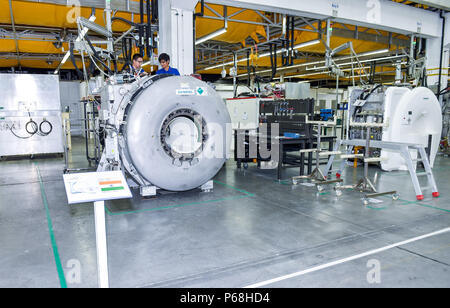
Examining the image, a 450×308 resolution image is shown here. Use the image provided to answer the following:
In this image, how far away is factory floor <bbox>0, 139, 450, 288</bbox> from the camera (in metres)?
2.38

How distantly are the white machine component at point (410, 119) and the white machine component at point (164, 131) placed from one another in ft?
12.2

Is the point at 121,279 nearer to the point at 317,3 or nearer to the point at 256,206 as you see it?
the point at 256,206

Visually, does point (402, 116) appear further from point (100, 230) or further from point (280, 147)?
point (100, 230)

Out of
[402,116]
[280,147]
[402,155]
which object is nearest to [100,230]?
[280,147]

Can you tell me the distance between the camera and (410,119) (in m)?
6.42

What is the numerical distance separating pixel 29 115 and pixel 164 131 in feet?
18.7

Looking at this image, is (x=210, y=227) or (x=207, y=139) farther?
(x=207, y=139)

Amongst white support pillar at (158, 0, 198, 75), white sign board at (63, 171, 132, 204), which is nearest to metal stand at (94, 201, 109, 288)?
white sign board at (63, 171, 132, 204)

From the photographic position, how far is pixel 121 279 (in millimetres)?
2332

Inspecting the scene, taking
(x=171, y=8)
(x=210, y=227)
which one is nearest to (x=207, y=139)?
(x=210, y=227)

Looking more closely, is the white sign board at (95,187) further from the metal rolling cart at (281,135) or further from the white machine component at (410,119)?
the white machine component at (410,119)

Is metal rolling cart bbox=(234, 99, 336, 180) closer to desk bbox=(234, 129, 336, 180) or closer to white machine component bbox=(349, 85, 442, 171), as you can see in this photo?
desk bbox=(234, 129, 336, 180)

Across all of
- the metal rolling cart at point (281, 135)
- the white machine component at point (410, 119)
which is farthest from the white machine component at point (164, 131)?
the white machine component at point (410, 119)

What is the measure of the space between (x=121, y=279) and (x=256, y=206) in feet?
7.17
